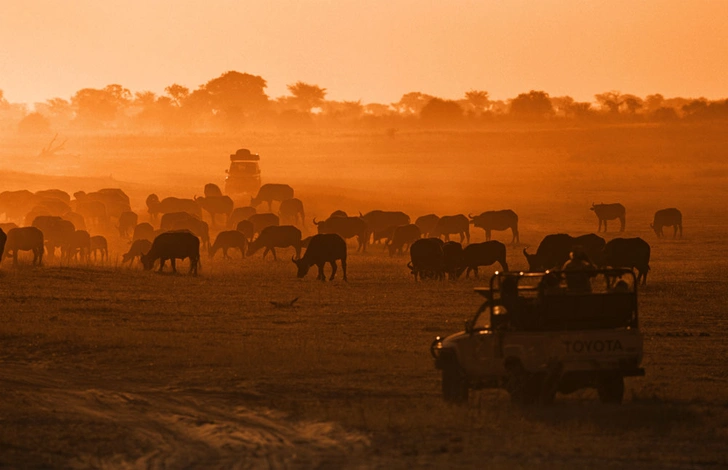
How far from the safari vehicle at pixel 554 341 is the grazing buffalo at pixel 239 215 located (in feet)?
119

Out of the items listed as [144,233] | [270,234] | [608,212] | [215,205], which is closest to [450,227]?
[608,212]

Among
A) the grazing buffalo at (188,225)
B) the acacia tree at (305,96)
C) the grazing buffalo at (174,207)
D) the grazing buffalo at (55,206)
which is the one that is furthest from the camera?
the acacia tree at (305,96)

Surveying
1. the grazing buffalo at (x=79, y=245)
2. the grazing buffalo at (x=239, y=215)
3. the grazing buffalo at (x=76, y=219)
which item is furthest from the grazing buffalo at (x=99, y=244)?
the grazing buffalo at (x=239, y=215)

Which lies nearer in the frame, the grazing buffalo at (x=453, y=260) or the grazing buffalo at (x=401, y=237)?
the grazing buffalo at (x=453, y=260)

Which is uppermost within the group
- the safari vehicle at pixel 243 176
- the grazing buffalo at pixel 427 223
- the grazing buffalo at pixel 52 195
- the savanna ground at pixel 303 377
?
the safari vehicle at pixel 243 176

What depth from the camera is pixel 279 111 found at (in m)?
145

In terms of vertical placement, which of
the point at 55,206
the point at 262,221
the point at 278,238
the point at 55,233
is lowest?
the point at 278,238

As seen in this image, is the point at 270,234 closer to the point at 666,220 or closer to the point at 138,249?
the point at 138,249

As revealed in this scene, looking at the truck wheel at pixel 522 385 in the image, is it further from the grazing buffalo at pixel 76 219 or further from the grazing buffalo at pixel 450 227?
the grazing buffalo at pixel 76 219

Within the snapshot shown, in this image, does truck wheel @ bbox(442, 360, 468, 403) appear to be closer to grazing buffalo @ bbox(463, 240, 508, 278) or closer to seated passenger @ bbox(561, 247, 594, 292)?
seated passenger @ bbox(561, 247, 594, 292)

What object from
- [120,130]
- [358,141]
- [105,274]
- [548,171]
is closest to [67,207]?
[105,274]

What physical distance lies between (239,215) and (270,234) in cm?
1239

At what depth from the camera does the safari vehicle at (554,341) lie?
1338 centimetres

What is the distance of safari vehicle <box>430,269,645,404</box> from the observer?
13.4 metres
